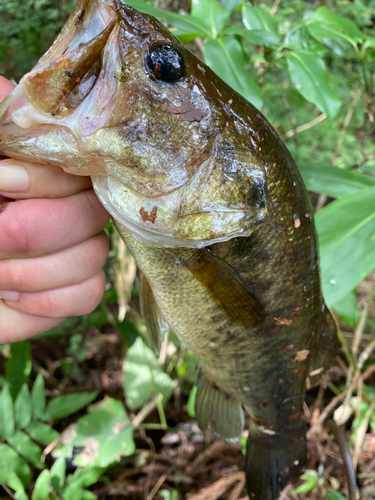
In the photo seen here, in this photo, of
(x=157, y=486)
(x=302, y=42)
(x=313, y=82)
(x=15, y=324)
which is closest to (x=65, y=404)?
(x=157, y=486)

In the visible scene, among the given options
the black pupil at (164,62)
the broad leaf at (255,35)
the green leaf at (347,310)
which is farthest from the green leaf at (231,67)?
the green leaf at (347,310)

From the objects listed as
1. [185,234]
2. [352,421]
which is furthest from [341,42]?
[352,421]

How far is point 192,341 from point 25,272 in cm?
44

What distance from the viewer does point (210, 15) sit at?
1042 millimetres

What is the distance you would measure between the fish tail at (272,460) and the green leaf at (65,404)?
2.53 feet

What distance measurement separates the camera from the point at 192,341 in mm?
900

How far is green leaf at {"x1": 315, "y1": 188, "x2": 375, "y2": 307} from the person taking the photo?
1.09 m

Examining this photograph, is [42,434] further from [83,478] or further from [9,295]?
[9,295]

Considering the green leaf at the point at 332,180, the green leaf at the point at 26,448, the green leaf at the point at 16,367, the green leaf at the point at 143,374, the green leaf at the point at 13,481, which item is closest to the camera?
the green leaf at the point at 13,481

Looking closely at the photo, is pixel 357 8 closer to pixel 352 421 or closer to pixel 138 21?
pixel 138 21

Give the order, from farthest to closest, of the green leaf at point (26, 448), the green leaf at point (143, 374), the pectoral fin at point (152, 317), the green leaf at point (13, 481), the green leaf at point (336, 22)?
the green leaf at point (143, 374) < the green leaf at point (26, 448) < the green leaf at point (13, 481) < the green leaf at point (336, 22) < the pectoral fin at point (152, 317)

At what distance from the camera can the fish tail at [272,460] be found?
115 cm

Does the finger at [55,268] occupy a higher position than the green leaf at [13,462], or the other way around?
the finger at [55,268]

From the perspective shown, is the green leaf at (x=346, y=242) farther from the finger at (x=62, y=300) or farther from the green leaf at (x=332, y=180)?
the finger at (x=62, y=300)
